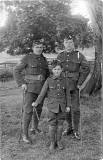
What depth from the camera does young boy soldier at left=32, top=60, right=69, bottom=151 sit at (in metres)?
4.82

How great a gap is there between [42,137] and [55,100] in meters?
0.85

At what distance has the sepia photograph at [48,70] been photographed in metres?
4.84

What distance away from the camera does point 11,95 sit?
619cm

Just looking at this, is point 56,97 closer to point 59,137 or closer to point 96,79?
point 59,137

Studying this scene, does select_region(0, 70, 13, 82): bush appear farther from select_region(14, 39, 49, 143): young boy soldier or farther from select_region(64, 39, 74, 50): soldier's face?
select_region(64, 39, 74, 50): soldier's face

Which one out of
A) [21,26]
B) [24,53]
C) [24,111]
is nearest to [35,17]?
[21,26]

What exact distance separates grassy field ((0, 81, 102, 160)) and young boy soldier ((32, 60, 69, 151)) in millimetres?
245

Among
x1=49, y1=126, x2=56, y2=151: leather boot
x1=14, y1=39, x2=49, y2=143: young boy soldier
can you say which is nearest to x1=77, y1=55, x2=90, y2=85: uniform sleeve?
x1=14, y1=39, x2=49, y2=143: young boy soldier

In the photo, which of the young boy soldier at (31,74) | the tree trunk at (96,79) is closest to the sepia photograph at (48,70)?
the young boy soldier at (31,74)

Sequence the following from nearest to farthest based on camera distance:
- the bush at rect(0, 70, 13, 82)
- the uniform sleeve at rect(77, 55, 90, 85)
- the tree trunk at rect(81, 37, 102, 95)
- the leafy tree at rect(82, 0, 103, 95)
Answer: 1. the uniform sleeve at rect(77, 55, 90, 85)
2. the bush at rect(0, 70, 13, 82)
3. the leafy tree at rect(82, 0, 103, 95)
4. the tree trunk at rect(81, 37, 102, 95)

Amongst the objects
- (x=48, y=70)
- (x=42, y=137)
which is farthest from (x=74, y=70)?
(x=42, y=137)

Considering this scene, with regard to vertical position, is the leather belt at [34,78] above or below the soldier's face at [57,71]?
below

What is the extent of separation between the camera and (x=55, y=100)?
4.84m

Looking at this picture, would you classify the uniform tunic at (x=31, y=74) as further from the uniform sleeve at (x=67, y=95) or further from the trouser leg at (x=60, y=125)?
the trouser leg at (x=60, y=125)
